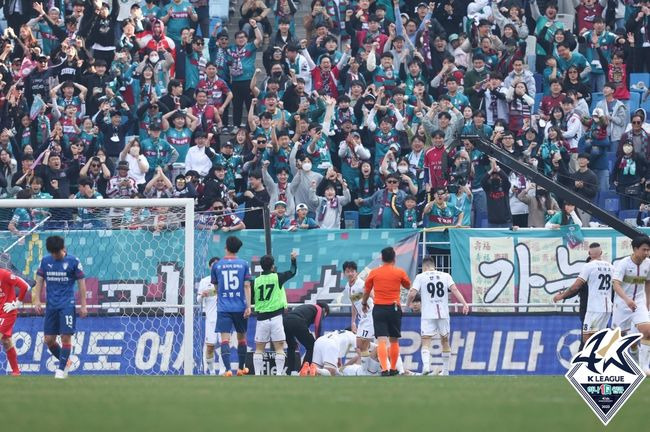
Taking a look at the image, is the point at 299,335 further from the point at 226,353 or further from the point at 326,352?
the point at 226,353

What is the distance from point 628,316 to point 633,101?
9614mm

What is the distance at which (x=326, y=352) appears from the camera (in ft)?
69.5

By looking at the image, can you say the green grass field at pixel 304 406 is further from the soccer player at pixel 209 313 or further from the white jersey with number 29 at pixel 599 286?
the soccer player at pixel 209 313

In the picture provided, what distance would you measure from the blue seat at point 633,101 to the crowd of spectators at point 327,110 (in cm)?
12

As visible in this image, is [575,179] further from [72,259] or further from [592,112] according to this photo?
[72,259]

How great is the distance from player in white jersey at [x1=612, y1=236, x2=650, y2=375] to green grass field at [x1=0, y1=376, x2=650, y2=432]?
293cm

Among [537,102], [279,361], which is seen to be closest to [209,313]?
[279,361]

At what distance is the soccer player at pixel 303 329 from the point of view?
21.4 m

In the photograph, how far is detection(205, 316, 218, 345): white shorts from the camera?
21.7m

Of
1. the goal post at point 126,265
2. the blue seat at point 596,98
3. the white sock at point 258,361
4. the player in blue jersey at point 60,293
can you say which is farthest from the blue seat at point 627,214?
the player in blue jersey at point 60,293

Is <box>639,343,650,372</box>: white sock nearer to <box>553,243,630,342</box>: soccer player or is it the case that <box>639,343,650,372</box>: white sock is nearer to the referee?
<box>553,243,630,342</box>: soccer player

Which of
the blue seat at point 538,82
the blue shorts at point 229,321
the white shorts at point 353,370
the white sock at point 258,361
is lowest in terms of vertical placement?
the white shorts at point 353,370

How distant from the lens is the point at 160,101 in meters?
27.2

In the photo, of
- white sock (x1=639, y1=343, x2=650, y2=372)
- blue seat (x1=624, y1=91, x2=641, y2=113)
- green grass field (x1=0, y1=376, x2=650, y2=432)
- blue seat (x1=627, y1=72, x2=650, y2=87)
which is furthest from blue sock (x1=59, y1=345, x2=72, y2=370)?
blue seat (x1=627, y1=72, x2=650, y2=87)
